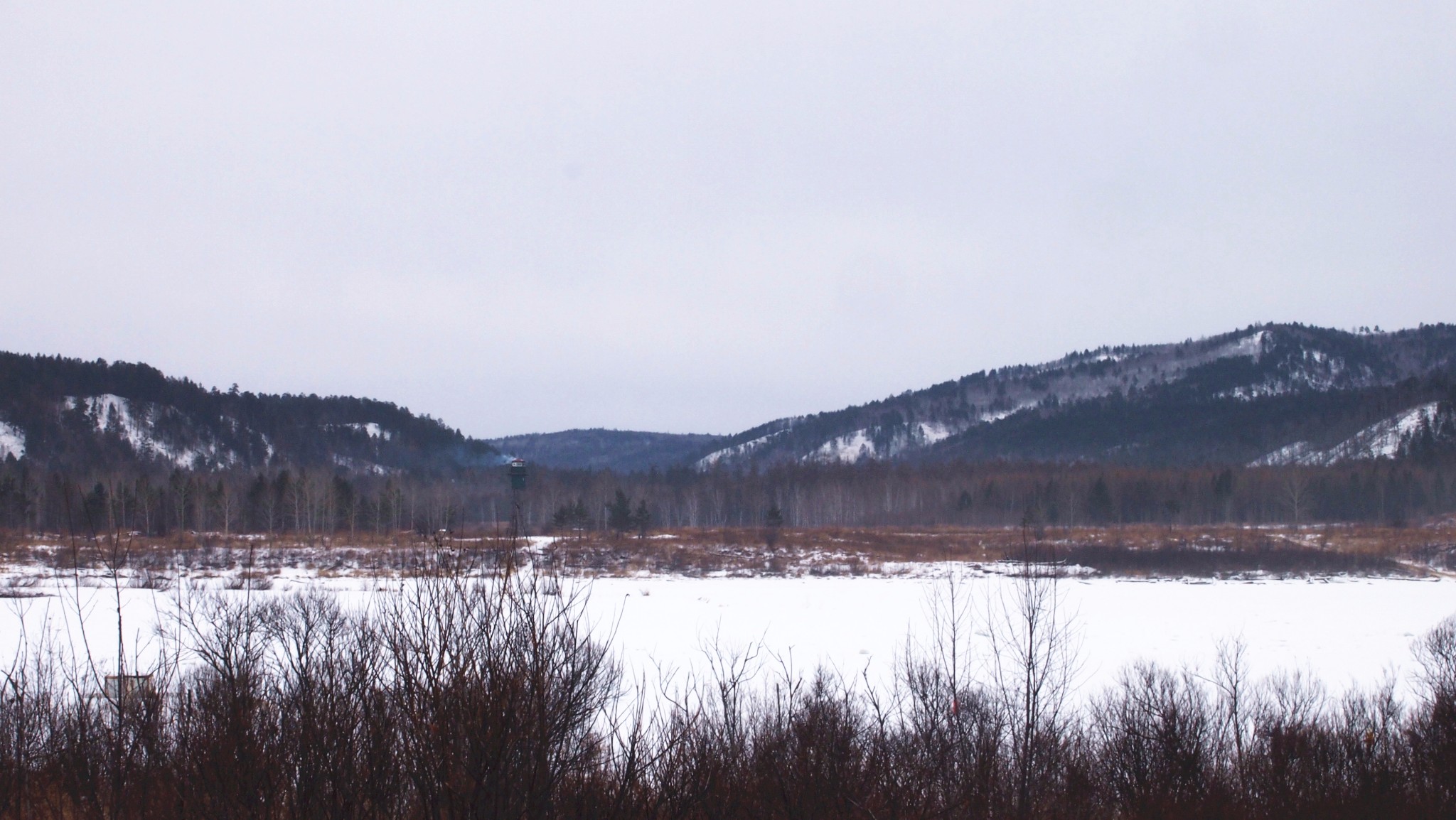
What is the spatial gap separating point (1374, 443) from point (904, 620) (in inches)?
5608

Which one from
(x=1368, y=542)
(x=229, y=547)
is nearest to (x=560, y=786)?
(x=229, y=547)

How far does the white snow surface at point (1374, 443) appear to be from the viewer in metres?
141

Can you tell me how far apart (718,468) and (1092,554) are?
104978 mm

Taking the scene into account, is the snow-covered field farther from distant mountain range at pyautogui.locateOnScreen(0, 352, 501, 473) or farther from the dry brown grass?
distant mountain range at pyautogui.locateOnScreen(0, 352, 501, 473)

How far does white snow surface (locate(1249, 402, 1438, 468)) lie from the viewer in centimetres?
14088

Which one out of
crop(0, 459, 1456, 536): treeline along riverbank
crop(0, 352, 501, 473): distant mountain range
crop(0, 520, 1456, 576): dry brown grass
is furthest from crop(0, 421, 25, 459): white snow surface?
crop(0, 520, 1456, 576): dry brown grass

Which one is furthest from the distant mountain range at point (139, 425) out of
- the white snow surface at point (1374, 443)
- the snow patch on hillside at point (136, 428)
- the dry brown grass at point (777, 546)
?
the white snow surface at point (1374, 443)

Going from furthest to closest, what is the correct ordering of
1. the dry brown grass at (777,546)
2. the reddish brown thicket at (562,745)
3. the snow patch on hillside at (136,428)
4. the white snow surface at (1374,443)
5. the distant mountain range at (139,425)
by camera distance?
the snow patch on hillside at (136,428) < the distant mountain range at (139,425) < the white snow surface at (1374,443) < the dry brown grass at (777,546) < the reddish brown thicket at (562,745)

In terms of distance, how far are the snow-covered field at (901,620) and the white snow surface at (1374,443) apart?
10241cm

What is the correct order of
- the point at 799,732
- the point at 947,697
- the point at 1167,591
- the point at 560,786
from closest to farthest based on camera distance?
1. the point at 560,786
2. the point at 799,732
3. the point at 947,697
4. the point at 1167,591

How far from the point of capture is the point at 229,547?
7025 centimetres

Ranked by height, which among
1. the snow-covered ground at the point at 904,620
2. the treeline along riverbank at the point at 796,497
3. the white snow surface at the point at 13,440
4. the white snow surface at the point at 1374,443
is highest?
the white snow surface at the point at 13,440

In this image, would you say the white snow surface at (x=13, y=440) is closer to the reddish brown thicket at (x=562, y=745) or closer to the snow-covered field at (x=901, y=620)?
the snow-covered field at (x=901, y=620)

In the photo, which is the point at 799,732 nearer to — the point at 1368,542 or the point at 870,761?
the point at 870,761
